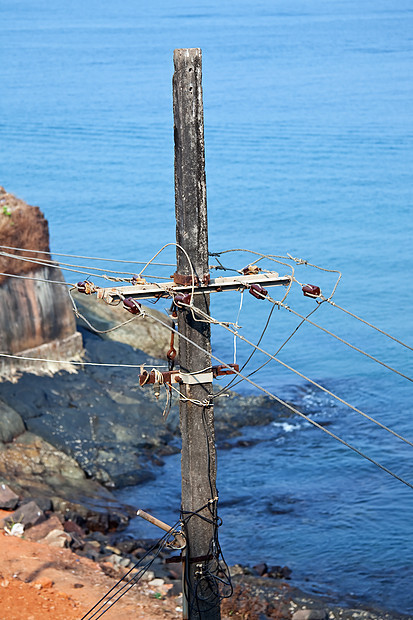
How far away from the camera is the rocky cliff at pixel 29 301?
22797 millimetres

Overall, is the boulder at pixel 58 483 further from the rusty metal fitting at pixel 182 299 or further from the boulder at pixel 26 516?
the rusty metal fitting at pixel 182 299

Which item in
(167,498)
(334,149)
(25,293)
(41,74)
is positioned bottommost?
(167,498)

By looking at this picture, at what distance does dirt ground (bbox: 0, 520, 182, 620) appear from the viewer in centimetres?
1416

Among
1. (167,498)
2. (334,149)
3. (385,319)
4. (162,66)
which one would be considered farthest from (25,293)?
(162,66)

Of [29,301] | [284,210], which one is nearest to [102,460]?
[29,301]

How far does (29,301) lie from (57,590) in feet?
33.5

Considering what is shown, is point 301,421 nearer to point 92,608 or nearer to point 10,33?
point 92,608

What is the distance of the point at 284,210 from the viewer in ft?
185

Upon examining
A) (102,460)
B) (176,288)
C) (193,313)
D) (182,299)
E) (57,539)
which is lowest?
(57,539)

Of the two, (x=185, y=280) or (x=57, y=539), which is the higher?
(x=185, y=280)

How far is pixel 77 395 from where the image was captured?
77.9ft

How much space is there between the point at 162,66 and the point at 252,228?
4610cm

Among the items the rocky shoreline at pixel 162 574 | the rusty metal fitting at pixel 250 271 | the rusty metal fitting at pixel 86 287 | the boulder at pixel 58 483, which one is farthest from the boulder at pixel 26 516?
the rusty metal fitting at pixel 250 271

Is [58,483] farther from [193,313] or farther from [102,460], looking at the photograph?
[193,313]
